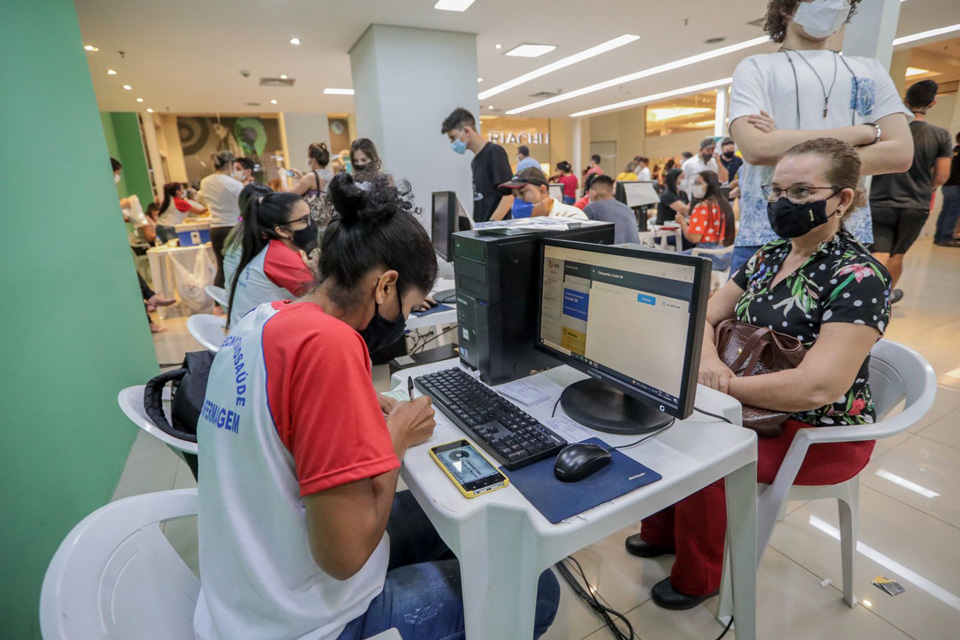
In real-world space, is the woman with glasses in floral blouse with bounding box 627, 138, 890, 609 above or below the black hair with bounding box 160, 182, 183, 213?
below

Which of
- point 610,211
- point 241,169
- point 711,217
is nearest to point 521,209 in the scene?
point 610,211

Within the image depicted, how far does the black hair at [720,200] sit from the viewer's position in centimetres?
404

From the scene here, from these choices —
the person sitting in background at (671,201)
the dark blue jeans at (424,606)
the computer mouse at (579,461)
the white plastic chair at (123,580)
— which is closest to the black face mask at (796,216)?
the computer mouse at (579,461)

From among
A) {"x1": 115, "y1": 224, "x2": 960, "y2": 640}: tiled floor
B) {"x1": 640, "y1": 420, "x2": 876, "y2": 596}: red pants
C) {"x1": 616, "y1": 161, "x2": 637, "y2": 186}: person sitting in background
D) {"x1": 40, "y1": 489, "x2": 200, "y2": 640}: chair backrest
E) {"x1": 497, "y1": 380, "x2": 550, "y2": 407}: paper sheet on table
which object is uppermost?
{"x1": 616, "y1": 161, "x2": 637, "y2": 186}: person sitting in background

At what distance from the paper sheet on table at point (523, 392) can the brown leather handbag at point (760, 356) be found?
0.49 m

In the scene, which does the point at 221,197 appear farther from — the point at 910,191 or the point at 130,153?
the point at 130,153

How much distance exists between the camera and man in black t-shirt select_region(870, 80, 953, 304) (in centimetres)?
328

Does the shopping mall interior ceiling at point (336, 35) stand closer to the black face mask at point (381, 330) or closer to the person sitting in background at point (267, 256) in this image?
the person sitting in background at point (267, 256)

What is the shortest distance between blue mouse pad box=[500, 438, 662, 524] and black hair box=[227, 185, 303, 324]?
67.6 inches

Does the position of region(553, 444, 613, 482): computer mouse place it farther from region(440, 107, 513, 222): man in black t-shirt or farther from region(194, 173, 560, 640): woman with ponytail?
region(440, 107, 513, 222): man in black t-shirt

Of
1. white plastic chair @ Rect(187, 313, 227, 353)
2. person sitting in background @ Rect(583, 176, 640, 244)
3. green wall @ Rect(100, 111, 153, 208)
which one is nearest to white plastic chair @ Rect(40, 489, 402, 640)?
white plastic chair @ Rect(187, 313, 227, 353)

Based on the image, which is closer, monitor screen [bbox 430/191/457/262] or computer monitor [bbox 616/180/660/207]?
monitor screen [bbox 430/191/457/262]

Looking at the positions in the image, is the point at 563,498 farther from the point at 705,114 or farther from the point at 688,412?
the point at 705,114

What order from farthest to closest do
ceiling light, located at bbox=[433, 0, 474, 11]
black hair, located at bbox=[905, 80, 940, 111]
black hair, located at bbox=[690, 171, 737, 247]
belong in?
1. ceiling light, located at bbox=[433, 0, 474, 11]
2. black hair, located at bbox=[690, 171, 737, 247]
3. black hair, located at bbox=[905, 80, 940, 111]
